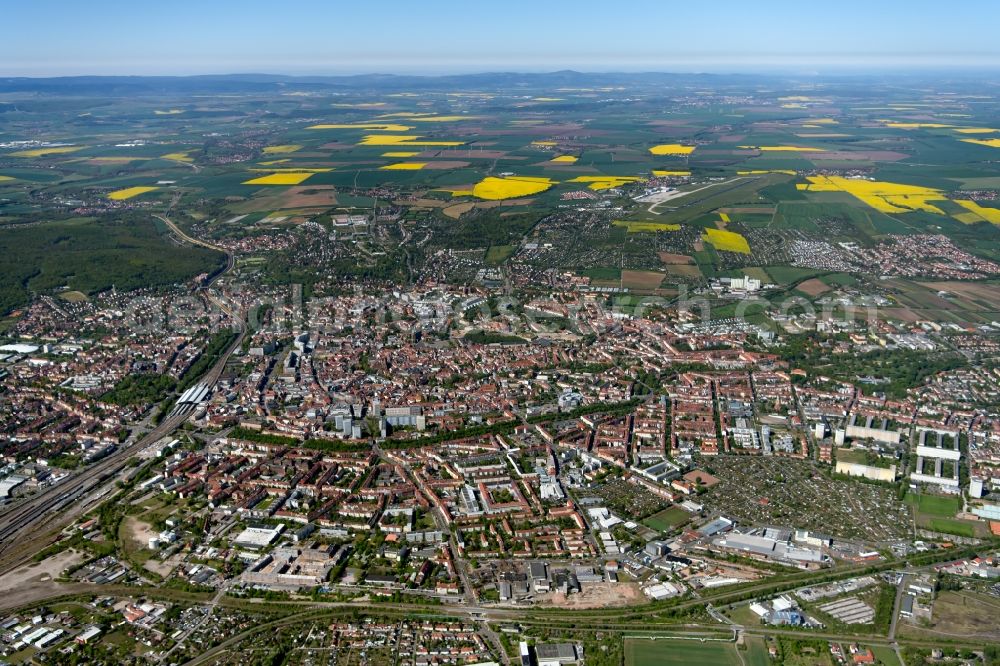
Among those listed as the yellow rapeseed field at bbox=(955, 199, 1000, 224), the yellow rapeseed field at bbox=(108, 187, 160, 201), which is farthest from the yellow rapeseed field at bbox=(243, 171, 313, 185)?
the yellow rapeseed field at bbox=(955, 199, 1000, 224)

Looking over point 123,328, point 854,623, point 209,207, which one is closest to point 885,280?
point 854,623

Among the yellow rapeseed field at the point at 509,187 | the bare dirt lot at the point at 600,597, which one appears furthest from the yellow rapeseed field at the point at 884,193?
the bare dirt lot at the point at 600,597

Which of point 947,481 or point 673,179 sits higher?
point 673,179

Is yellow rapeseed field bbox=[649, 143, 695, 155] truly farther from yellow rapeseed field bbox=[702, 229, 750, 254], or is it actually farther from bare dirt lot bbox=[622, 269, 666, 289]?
bare dirt lot bbox=[622, 269, 666, 289]

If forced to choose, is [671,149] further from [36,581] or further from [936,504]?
[36,581]

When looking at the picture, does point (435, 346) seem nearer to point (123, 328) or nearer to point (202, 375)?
point (202, 375)

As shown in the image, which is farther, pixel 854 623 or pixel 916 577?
pixel 916 577
